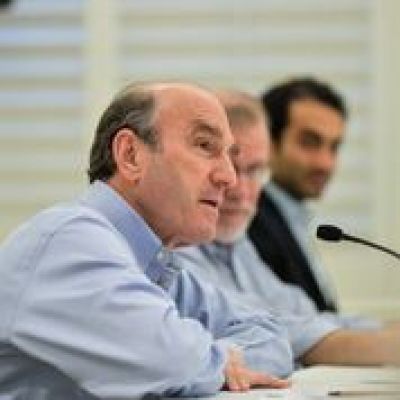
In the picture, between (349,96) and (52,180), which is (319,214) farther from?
(52,180)

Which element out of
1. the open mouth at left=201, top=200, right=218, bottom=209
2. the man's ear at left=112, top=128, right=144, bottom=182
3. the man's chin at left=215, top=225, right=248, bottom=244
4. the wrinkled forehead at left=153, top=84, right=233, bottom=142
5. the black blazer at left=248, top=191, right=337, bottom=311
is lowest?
the black blazer at left=248, top=191, right=337, bottom=311

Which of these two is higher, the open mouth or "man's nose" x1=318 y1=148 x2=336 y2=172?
the open mouth

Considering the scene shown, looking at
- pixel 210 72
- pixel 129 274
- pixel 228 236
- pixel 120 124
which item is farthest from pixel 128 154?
pixel 210 72

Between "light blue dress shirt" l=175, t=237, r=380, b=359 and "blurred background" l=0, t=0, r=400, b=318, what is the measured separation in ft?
3.37

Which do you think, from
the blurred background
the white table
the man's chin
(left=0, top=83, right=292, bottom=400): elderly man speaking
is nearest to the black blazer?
the man's chin

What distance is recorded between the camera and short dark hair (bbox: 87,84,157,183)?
1729mm

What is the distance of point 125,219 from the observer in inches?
66.2

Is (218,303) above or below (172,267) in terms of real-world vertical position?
below

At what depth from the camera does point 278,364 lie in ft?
6.24

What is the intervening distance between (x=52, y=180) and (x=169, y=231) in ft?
7.36

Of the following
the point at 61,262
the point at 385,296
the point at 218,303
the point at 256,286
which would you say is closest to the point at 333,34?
the point at 385,296

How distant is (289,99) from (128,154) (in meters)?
2.04

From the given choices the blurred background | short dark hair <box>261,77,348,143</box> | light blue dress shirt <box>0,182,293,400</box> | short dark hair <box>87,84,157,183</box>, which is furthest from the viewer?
the blurred background

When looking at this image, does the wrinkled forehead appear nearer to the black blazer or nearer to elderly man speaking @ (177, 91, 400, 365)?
elderly man speaking @ (177, 91, 400, 365)
